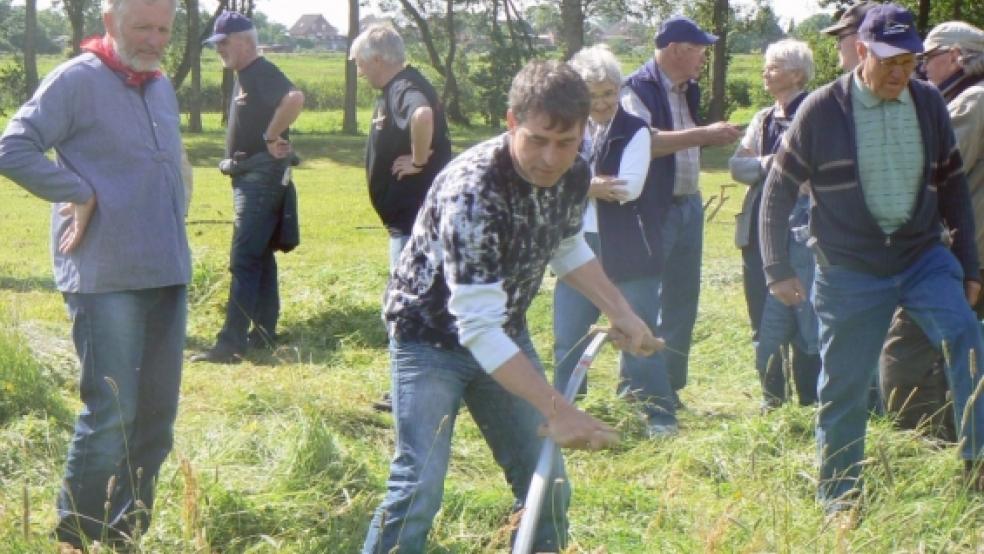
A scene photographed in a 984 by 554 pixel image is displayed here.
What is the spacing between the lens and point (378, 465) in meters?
5.33

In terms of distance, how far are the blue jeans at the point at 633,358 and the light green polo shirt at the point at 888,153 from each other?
1653mm

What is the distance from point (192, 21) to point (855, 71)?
40038 millimetres

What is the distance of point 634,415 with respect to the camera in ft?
20.3

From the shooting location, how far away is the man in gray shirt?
3998mm

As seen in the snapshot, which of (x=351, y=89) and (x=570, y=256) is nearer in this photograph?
(x=570, y=256)

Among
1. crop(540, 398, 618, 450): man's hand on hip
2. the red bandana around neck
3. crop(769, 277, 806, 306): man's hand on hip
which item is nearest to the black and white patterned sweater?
crop(540, 398, 618, 450): man's hand on hip

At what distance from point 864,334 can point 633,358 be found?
185 centimetres

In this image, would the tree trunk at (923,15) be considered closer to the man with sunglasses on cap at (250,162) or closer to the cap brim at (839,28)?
the man with sunglasses on cap at (250,162)

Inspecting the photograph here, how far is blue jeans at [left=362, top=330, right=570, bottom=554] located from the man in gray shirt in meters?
0.88

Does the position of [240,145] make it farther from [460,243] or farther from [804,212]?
[460,243]

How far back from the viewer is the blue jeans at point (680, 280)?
657 centimetres

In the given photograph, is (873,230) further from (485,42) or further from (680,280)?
(485,42)

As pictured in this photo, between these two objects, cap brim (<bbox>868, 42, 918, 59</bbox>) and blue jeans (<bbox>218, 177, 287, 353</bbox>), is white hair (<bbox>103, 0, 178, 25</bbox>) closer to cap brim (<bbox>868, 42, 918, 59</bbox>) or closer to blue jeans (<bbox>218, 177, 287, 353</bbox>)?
cap brim (<bbox>868, 42, 918, 59</bbox>)

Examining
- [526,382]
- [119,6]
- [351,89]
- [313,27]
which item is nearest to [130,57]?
[119,6]
